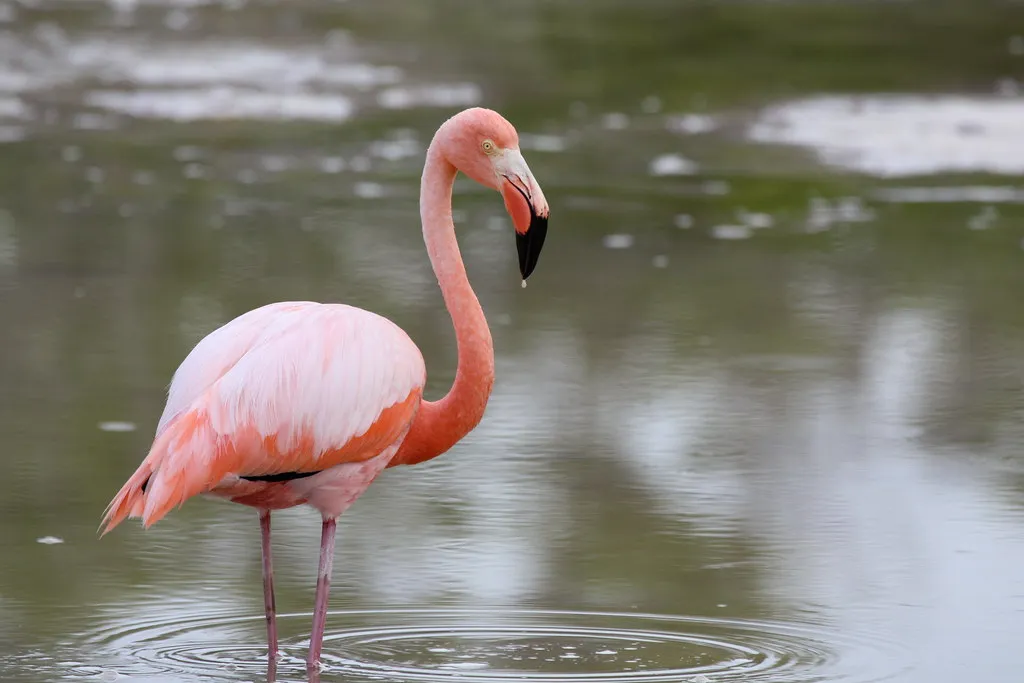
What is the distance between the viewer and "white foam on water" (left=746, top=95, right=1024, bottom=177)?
43.5ft

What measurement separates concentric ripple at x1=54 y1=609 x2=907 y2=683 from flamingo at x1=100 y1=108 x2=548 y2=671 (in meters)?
0.21

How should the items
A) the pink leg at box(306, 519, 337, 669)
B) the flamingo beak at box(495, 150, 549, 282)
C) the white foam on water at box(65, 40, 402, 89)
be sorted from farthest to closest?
the white foam on water at box(65, 40, 402, 89) < the flamingo beak at box(495, 150, 549, 282) < the pink leg at box(306, 519, 337, 669)

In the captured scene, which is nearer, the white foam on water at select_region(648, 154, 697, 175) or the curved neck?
the curved neck

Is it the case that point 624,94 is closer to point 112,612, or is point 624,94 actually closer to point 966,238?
point 966,238

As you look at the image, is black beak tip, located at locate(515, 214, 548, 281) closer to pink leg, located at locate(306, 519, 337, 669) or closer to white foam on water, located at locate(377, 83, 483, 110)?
pink leg, located at locate(306, 519, 337, 669)

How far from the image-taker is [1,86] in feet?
56.0

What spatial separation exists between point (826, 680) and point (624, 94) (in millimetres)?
12935

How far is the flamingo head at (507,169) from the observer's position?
15.2ft

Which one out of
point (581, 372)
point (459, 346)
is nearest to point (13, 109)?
point (581, 372)

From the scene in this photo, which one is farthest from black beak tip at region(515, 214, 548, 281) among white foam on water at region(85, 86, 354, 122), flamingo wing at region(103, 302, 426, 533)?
white foam on water at region(85, 86, 354, 122)

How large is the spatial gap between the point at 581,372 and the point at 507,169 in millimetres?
3048

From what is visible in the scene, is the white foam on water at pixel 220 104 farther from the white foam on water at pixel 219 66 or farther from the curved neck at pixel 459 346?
the curved neck at pixel 459 346

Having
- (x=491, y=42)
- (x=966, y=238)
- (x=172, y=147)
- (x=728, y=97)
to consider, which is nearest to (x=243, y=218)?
(x=172, y=147)

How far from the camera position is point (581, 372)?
7.63 meters
